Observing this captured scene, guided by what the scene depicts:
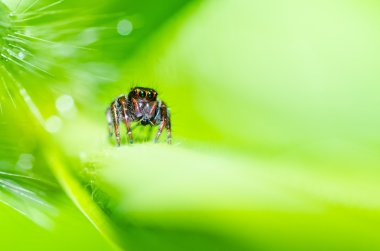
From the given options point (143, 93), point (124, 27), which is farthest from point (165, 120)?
point (124, 27)

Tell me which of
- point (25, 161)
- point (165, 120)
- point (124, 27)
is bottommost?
point (25, 161)

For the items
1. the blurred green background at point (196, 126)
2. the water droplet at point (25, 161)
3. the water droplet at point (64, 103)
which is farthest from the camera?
the water droplet at point (64, 103)

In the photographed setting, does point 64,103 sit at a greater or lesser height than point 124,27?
lesser

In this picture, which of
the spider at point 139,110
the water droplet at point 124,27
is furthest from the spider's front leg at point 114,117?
the water droplet at point 124,27

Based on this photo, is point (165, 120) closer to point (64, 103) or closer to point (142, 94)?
point (142, 94)

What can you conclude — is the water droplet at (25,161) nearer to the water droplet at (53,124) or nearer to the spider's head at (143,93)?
the water droplet at (53,124)

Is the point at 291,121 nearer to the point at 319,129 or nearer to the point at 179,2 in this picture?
the point at 319,129

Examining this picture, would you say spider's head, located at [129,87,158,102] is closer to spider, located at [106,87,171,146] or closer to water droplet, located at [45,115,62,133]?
spider, located at [106,87,171,146]

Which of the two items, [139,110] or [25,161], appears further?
[139,110]
